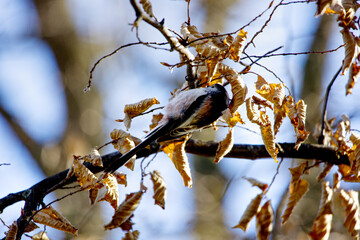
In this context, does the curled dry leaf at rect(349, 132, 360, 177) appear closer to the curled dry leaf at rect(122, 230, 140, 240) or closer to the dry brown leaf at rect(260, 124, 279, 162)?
the dry brown leaf at rect(260, 124, 279, 162)

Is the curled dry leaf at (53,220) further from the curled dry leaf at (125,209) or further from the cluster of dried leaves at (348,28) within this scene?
the cluster of dried leaves at (348,28)

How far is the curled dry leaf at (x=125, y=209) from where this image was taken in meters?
2.36

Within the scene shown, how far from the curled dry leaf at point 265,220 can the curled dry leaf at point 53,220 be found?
1259mm

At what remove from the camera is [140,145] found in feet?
7.48

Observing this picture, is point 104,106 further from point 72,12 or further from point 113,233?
point 113,233

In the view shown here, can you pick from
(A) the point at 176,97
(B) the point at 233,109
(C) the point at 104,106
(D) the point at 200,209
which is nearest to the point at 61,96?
(C) the point at 104,106

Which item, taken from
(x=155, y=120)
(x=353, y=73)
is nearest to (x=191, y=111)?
(x=155, y=120)

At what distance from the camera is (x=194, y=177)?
6426mm

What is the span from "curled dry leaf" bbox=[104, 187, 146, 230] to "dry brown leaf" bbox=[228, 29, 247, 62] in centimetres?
104

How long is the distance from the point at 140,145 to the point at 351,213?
5.05ft

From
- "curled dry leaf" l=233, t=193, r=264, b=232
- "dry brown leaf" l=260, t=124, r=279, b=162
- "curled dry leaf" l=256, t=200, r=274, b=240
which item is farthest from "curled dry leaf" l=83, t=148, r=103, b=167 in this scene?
"curled dry leaf" l=256, t=200, r=274, b=240

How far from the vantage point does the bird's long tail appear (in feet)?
7.23

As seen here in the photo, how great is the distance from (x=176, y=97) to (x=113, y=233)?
4162mm

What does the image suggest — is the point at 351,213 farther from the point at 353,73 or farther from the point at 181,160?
the point at 181,160
